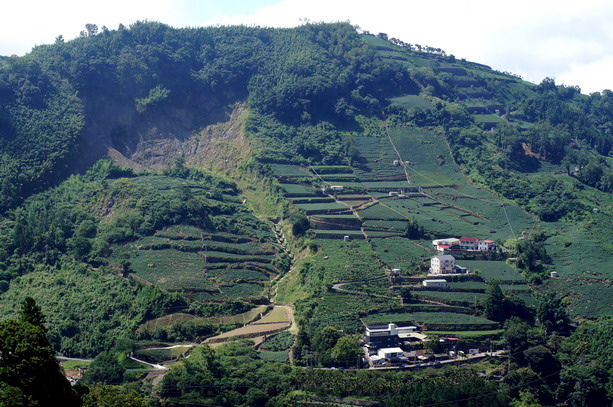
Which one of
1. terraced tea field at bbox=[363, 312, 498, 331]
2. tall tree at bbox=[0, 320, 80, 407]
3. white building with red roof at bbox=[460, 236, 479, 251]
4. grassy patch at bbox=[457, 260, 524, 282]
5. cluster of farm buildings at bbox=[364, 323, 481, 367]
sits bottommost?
cluster of farm buildings at bbox=[364, 323, 481, 367]

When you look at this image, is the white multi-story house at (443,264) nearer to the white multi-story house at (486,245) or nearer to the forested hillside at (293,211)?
the forested hillside at (293,211)

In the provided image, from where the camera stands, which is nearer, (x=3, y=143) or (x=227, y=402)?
(x=227, y=402)

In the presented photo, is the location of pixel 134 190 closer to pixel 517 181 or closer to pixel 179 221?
pixel 179 221

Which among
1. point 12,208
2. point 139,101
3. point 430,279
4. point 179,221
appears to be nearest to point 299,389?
point 430,279

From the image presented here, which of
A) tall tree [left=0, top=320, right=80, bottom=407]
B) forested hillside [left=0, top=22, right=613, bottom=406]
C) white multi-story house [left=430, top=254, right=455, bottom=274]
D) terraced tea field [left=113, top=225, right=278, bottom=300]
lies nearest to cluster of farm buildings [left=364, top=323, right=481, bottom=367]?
forested hillside [left=0, top=22, right=613, bottom=406]

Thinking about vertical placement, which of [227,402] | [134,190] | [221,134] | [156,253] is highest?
[221,134]

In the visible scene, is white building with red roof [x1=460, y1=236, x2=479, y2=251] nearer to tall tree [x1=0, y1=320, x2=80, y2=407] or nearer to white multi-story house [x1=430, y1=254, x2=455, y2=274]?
white multi-story house [x1=430, y1=254, x2=455, y2=274]

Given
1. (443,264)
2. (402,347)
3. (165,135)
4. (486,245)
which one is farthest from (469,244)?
(165,135)
